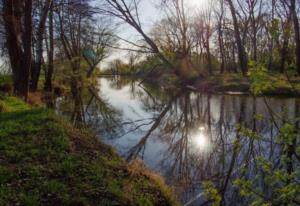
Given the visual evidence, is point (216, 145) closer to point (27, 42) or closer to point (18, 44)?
point (27, 42)

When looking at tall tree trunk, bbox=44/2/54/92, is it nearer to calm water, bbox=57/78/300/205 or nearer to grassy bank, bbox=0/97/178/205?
calm water, bbox=57/78/300/205

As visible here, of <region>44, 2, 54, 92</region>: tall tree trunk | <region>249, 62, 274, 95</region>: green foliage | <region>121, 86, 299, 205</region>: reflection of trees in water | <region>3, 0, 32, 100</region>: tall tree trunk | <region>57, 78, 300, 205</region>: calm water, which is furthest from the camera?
<region>44, 2, 54, 92</region>: tall tree trunk

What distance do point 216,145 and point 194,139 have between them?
0.95m

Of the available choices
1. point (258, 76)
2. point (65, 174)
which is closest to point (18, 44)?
point (65, 174)

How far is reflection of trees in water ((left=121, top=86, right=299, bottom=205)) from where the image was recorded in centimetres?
548

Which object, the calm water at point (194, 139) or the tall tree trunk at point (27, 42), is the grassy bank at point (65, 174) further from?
the tall tree trunk at point (27, 42)

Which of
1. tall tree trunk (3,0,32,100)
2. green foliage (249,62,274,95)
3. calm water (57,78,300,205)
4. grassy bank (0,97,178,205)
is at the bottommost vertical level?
calm water (57,78,300,205)

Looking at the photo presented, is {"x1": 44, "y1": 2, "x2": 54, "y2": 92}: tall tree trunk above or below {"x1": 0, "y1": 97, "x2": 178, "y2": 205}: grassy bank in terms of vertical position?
above

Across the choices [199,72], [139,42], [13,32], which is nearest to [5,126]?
[13,32]

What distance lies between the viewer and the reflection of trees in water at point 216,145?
5.48 metres

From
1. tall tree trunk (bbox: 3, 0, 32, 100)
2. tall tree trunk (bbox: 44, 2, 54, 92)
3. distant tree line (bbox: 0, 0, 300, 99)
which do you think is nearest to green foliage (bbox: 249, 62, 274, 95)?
distant tree line (bbox: 0, 0, 300, 99)

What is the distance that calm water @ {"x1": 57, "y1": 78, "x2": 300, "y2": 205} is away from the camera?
229 inches

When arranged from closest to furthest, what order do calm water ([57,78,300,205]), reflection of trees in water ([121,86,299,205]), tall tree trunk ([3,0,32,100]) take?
reflection of trees in water ([121,86,299,205])
calm water ([57,78,300,205])
tall tree trunk ([3,0,32,100])

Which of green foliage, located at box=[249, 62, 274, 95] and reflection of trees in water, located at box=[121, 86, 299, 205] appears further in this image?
reflection of trees in water, located at box=[121, 86, 299, 205]
